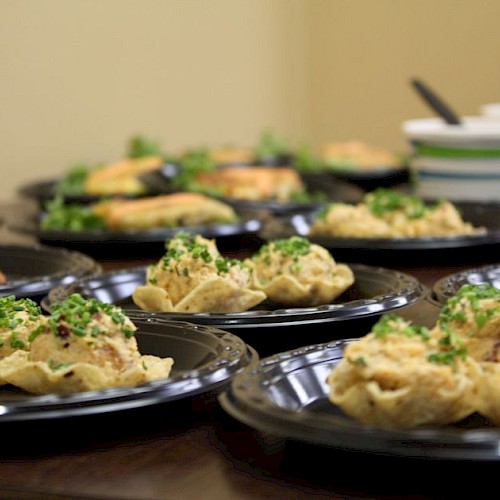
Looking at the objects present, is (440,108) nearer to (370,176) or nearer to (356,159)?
(370,176)

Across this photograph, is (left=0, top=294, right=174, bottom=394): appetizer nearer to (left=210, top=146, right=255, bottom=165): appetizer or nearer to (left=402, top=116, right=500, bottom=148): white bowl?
(left=402, top=116, right=500, bottom=148): white bowl

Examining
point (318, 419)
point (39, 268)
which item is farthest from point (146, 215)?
point (318, 419)

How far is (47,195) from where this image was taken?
477cm

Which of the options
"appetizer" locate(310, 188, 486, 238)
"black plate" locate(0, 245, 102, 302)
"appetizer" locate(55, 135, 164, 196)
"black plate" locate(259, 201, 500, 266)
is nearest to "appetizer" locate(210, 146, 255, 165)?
"appetizer" locate(55, 135, 164, 196)

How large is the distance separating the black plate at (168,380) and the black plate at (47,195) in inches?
94.1

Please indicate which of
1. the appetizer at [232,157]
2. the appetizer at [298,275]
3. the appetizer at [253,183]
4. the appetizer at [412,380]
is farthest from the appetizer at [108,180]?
the appetizer at [412,380]

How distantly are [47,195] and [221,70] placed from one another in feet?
10.2

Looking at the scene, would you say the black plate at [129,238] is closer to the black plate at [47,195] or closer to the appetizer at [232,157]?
the black plate at [47,195]

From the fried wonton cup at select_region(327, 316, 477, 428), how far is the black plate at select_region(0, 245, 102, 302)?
109 centimetres

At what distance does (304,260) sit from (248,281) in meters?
0.19

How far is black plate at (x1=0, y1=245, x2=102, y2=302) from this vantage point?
2605 millimetres

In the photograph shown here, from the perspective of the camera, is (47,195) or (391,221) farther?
(47,195)

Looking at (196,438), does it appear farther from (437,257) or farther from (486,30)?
(486,30)

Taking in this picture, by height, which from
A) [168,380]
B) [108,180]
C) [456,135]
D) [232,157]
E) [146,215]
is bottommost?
[232,157]
